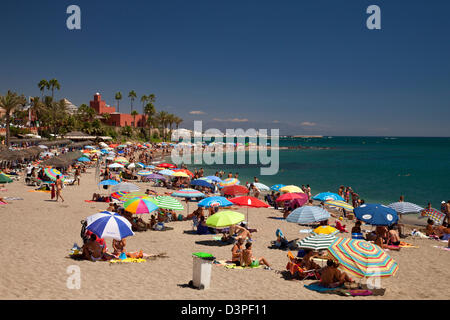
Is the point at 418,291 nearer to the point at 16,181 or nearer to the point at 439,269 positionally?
the point at 439,269

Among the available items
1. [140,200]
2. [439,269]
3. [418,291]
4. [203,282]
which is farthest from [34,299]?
[439,269]

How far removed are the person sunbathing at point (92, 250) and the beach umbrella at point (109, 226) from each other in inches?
15.2

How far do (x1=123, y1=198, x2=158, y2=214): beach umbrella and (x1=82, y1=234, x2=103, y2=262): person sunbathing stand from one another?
243 centimetres

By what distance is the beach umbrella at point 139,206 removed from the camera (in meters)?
11.2

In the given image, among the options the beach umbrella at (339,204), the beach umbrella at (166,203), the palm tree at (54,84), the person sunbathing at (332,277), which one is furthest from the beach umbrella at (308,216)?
the palm tree at (54,84)

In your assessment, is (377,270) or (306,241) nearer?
(377,270)

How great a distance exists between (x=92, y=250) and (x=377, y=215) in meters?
8.58

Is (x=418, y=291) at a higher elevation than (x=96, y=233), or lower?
lower

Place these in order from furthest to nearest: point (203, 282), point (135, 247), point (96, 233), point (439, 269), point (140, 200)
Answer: point (140, 200) → point (135, 247) → point (439, 269) → point (96, 233) → point (203, 282)

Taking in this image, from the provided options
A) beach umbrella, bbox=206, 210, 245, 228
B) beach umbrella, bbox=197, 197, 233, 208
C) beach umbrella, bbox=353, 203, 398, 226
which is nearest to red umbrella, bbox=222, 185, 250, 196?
beach umbrella, bbox=197, 197, 233, 208

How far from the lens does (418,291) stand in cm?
789

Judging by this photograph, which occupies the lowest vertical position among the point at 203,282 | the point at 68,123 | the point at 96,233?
the point at 203,282

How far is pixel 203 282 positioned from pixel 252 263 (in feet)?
7.44
